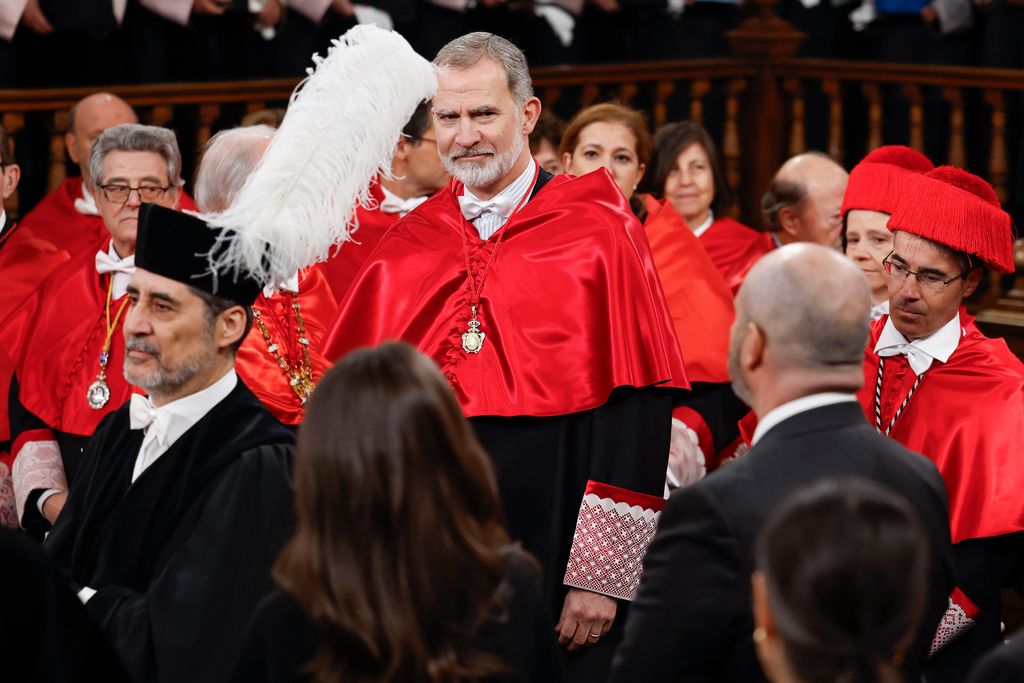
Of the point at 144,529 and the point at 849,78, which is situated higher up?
the point at 849,78

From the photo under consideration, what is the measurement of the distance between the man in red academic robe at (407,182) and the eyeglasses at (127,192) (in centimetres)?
81

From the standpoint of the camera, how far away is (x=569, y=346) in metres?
3.96

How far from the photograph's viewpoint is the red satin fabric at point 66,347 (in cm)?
463

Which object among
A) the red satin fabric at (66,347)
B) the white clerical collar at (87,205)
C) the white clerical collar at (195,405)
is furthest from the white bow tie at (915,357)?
the white clerical collar at (87,205)

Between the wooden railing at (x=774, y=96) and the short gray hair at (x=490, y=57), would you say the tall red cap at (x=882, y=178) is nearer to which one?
the short gray hair at (x=490, y=57)

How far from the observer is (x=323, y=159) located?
11.5ft

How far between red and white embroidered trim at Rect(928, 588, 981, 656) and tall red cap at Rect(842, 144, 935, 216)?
1.70 meters

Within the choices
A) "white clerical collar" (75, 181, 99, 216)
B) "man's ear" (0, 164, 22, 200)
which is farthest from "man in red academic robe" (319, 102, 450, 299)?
"man's ear" (0, 164, 22, 200)

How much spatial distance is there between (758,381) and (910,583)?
804mm

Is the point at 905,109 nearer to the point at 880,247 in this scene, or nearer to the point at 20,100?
the point at 880,247

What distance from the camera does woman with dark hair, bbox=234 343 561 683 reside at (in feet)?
A: 7.35

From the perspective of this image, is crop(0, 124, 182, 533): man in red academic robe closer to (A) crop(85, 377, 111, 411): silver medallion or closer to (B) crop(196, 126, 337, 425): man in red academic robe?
(A) crop(85, 377, 111, 411): silver medallion

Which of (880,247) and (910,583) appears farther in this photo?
(880,247)

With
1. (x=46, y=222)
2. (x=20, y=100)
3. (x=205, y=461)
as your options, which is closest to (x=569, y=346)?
(x=205, y=461)
